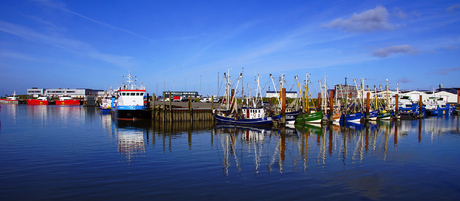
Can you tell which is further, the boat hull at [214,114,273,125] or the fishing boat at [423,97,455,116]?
the fishing boat at [423,97,455,116]

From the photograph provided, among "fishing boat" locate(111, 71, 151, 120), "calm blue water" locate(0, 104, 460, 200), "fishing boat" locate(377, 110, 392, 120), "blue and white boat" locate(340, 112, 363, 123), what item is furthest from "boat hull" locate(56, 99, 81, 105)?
"fishing boat" locate(377, 110, 392, 120)

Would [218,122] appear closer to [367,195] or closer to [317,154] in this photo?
[317,154]

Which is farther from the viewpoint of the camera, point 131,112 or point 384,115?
point 384,115

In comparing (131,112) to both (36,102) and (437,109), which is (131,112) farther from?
(36,102)

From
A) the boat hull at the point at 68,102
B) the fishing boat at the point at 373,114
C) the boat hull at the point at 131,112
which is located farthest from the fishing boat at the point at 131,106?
the boat hull at the point at 68,102

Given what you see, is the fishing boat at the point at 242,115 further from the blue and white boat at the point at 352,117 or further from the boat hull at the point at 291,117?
the blue and white boat at the point at 352,117

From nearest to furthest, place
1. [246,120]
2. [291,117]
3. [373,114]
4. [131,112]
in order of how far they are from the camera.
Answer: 1. [246,120]
2. [291,117]
3. [131,112]
4. [373,114]

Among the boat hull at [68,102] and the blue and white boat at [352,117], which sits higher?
the boat hull at [68,102]

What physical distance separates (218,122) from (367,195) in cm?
3932

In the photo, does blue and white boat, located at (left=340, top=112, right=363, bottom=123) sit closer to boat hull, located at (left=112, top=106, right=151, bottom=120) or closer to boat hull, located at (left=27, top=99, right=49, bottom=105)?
boat hull, located at (left=112, top=106, right=151, bottom=120)

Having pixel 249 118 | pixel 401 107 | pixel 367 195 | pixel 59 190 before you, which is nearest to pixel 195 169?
pixel 59 190

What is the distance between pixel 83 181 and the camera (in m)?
15.1

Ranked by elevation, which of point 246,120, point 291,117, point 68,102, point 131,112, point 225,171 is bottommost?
point 225,171

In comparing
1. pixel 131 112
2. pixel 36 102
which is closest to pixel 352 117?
pixel 131 112
